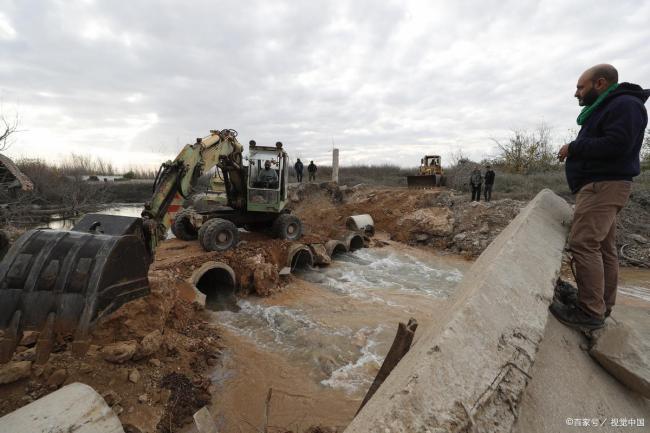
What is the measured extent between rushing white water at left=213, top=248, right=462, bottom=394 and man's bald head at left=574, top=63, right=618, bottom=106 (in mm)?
3463

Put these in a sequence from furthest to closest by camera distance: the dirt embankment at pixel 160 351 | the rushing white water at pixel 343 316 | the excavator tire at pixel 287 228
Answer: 1. the excavator tire at pixel 287 228
2. the rushing white water at pixel 343 316
3. the dirt embankment at pixel 160 351

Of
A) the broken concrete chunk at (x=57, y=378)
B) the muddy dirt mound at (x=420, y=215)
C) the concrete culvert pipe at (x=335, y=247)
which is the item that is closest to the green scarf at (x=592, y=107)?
the broken concrete chunk at (x=57, y=378)

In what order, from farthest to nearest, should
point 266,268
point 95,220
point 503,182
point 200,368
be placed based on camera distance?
1. point 503,182
2. point 266,268
3. point 95,220
4. point 200,368

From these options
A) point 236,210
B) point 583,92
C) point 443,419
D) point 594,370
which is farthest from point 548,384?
point 236,210

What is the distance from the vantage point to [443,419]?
1204mm

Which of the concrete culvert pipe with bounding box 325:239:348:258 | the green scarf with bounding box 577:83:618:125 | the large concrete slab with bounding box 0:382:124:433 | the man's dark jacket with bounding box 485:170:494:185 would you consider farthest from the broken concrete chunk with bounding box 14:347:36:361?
the man's dark jacket with bounding box 485:170:494:185

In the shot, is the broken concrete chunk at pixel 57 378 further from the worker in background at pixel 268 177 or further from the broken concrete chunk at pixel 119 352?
the worker in background at pixel 268 177

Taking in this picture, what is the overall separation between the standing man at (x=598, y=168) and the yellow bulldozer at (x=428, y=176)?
58.2ft

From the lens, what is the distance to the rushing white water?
424 centimetres

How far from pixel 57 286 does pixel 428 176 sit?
64.5ft

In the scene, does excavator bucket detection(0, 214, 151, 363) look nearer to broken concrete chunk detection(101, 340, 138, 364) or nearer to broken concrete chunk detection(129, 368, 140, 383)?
broken concrete chunk detection(101, 340, 138, 364)

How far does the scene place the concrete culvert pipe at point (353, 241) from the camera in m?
10.4

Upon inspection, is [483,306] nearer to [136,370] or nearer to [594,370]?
[594,370]

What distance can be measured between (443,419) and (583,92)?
8.86 feet
